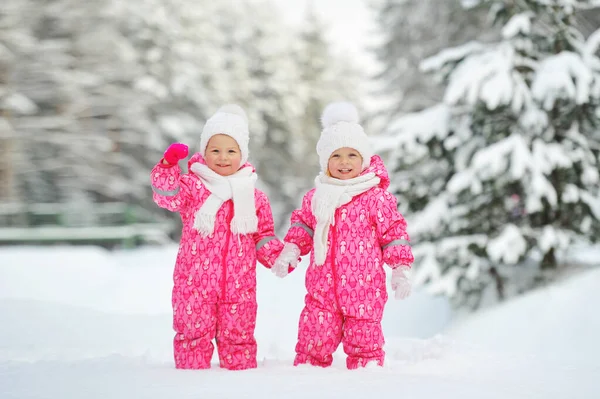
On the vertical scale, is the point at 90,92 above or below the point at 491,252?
above

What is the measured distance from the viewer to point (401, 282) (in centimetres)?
371

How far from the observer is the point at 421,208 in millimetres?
8609

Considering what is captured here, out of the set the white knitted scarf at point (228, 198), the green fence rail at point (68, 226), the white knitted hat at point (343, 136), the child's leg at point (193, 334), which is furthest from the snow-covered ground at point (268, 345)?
the green fence rail at point (68, 226)

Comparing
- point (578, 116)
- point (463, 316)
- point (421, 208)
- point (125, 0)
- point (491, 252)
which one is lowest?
point (463, 316)

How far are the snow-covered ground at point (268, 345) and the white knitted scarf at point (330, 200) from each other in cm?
69

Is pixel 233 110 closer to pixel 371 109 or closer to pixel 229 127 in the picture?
pixel 229 127

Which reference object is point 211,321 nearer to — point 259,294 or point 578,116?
point 578,116

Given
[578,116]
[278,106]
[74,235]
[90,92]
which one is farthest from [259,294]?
[278,106]

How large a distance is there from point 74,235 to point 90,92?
6.31 meters

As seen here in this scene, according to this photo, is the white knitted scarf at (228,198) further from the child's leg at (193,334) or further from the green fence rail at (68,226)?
the green fence rail at (68,226)

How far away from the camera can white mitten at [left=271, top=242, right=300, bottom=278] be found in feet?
12.5

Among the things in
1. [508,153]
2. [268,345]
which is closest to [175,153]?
[268,345]

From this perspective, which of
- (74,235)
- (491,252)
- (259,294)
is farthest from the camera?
(74,235)

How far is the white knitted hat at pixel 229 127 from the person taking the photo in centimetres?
393
